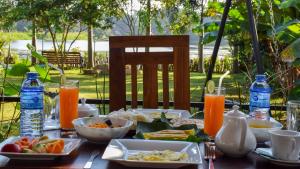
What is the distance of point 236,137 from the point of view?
1176 millimetres

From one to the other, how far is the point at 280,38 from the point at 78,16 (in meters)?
8.66

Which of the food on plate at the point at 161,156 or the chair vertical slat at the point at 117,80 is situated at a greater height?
the chair vertical slat at the point at 117,80

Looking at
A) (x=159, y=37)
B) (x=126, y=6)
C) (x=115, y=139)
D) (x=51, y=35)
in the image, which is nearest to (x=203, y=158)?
(x=115, y=139)

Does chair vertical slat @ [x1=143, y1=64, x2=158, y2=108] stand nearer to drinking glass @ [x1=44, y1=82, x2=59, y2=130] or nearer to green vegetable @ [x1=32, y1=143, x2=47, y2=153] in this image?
drinking glass @ [x1=44, y1=82, x2=59, y2=130]

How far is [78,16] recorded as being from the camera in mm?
11672

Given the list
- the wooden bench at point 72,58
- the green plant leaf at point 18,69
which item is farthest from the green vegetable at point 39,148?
the wooden bench at point 72,58

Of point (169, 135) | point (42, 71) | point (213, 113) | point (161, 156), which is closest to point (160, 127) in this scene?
point (169, 135)

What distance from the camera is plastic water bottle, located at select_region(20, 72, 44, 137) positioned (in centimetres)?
144

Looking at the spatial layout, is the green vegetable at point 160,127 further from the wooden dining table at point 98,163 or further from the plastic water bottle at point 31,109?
the plastic water bottle at point 31,109

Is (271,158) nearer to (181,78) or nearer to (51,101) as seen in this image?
(51,101)

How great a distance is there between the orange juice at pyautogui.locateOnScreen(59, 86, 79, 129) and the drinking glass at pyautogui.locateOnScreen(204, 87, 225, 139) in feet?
1.70

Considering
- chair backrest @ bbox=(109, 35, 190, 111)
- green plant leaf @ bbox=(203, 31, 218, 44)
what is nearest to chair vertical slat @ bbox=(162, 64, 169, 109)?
chair backrest @ bbox=(109, 35, 190, 111)

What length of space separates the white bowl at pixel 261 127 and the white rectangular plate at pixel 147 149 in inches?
10.6

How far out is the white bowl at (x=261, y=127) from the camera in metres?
1.36
